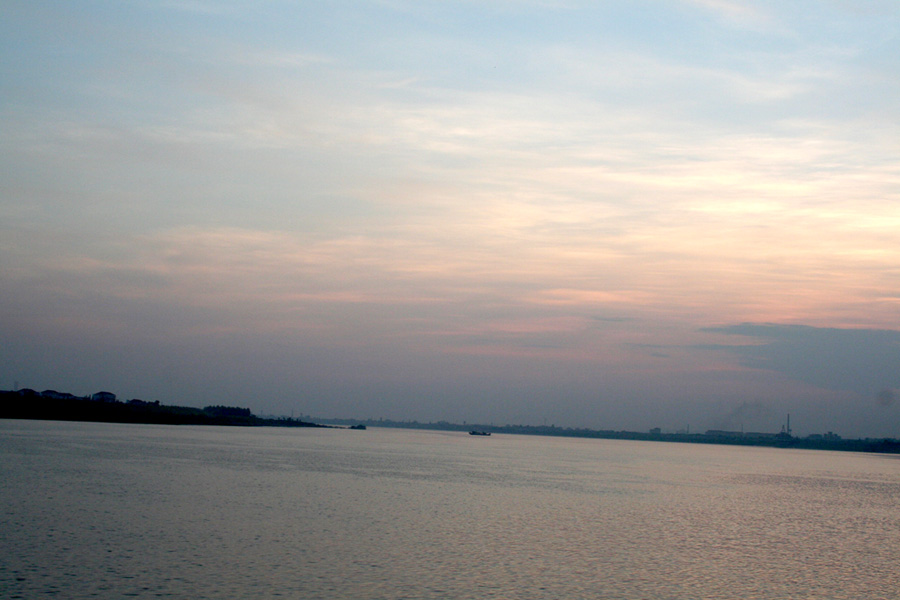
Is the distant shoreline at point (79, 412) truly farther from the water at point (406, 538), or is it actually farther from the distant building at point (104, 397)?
the water at point (406, 538)

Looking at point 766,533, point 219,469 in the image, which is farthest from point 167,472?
point 766,533

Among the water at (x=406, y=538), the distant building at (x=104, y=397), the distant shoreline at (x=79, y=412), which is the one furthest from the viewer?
the distant building at (x=104, y=397)

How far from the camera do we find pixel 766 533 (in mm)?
32344

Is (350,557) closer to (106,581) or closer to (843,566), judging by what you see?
(106,581)

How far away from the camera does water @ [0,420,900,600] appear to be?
779 inches

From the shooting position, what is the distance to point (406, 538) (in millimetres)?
26828

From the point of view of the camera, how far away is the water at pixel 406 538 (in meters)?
19.8

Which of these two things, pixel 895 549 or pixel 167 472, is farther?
A: pixel 167 472

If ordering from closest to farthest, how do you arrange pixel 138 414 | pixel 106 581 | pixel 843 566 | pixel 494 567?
pixel 106 581
pixel 494 567
pixel 843 566
pixel 138 414

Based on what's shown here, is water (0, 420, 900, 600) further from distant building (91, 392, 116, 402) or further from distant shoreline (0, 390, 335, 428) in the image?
distant building (91, 392, 116, 402)

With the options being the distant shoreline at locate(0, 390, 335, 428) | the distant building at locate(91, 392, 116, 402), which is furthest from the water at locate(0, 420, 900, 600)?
the distant building at locate(91, 392, 116, 402)

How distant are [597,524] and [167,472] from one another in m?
25.2

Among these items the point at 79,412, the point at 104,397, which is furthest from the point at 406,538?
the point at 104,397

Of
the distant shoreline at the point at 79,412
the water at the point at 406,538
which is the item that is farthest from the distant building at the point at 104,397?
the water at the point at 406,538
